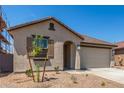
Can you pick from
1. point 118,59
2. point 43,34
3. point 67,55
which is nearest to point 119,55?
point 118,59

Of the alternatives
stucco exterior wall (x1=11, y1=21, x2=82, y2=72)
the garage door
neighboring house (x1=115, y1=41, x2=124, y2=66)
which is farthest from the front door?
neighboring house (x1=115, y1=41, x2=124, y2=66)

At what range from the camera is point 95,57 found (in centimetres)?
1538

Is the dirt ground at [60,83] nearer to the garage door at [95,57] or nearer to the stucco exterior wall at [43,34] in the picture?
the stucco exterior wall at [43,34]

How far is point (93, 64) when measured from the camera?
600 inches

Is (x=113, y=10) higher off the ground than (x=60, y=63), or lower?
higher

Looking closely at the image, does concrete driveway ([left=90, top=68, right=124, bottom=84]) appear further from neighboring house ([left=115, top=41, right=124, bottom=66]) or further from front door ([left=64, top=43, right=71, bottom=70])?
neighboring house ([left=115, top=41, right=124, bottom=66])

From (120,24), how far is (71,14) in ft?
22.0

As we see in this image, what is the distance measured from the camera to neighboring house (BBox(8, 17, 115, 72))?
10.8 meters

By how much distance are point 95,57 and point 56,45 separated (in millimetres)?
5287

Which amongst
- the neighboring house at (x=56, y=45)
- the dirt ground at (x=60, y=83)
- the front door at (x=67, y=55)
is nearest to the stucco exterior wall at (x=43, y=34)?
the neighboring house at (x=56, y=45)

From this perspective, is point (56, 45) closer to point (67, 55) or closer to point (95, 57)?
point (67, 55)

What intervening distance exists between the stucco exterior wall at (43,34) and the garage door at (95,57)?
5.77ft
